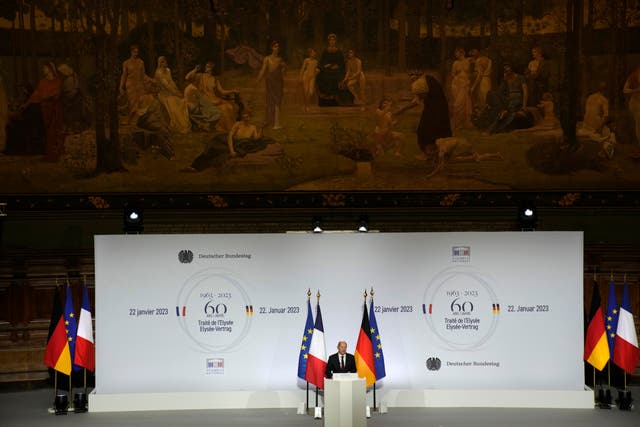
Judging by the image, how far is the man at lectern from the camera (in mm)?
13273

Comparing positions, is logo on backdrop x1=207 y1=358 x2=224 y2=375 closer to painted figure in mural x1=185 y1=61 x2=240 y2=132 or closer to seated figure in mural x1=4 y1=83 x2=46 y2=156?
painted figure in mural x1=185 y1=61 x2=240 y2=132

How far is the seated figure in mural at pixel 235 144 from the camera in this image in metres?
16.8

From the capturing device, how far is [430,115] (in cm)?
1686

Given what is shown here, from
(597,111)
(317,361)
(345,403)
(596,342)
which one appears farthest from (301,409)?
(597,111)

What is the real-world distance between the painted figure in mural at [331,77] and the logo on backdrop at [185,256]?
430 centimetres

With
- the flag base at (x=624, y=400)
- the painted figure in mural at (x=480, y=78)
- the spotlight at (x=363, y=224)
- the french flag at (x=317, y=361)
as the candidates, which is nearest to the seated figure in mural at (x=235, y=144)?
the spotlight at (x=363, y=224)

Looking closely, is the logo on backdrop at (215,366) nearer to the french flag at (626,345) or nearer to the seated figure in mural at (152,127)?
the seated figure in mural at (152,127)

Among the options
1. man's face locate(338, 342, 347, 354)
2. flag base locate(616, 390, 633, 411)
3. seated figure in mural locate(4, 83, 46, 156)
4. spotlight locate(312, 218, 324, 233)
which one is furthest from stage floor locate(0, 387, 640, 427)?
seated figure in mural locate(4, 83, 46, 156)

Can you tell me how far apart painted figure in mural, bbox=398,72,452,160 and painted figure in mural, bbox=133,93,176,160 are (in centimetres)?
452

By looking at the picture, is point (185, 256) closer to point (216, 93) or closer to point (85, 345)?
point (85, 345)

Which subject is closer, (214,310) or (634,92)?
(214,310)

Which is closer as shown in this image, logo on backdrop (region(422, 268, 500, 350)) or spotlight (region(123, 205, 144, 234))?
logo on backdrop (region(422, 268, 500, 350))

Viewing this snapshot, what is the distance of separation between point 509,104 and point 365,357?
20.1 feet

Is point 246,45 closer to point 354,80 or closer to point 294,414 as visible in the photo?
point 354,80
